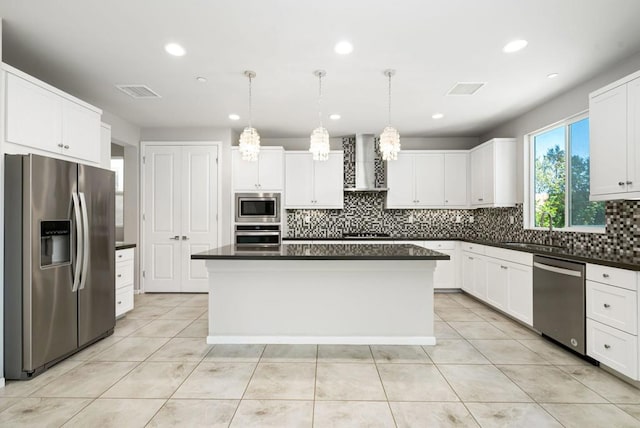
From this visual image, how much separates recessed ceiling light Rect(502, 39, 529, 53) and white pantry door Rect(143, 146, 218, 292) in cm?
410

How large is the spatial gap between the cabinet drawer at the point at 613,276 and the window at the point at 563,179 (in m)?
1.01

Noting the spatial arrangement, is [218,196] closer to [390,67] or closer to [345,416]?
[390,67]

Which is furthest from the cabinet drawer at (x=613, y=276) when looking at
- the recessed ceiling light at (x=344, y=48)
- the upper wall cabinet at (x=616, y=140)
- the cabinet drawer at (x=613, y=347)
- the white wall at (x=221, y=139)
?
the white wall at (x=221, y=139)

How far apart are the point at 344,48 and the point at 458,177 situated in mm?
3666

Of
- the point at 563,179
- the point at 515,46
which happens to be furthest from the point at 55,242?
the point at 563,179

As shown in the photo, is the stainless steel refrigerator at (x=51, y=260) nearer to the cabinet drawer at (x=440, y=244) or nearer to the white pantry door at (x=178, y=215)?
the white pantry door at (x=178, y=215)

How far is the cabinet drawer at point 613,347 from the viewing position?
7.75ft

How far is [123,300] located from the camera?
3.96 metres

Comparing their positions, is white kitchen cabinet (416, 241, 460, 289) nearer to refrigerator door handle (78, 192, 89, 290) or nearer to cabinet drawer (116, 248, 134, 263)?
cabinet drawer (116, 248, 134, 263)

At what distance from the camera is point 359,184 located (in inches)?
223

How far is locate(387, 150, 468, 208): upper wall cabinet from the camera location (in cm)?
570

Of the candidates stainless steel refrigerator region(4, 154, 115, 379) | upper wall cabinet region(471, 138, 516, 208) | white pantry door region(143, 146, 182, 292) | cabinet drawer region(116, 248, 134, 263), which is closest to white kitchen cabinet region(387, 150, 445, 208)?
upper wall cabinet region(471, 138, 516, 208)

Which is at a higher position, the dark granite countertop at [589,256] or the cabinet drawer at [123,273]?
the dark granite countertop at [589,256]

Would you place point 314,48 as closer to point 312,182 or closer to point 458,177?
point 312,182
